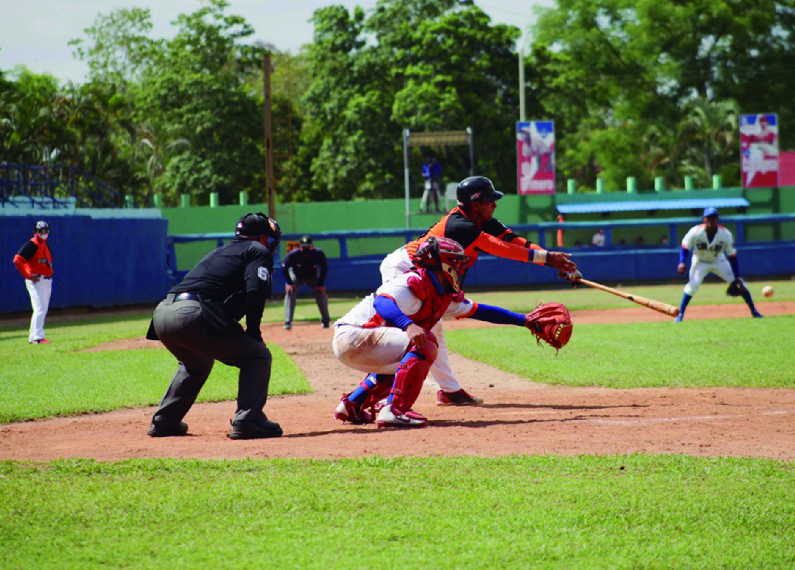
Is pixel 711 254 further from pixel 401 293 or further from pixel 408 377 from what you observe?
pixel 408 377

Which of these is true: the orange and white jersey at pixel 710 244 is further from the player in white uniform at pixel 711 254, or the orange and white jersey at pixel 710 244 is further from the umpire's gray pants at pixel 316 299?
the umpire's gray pants at pixel 316 299

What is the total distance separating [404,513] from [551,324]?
12.1 ft

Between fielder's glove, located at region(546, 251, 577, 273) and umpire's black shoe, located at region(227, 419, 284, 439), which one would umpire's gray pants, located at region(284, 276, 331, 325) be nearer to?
fielder's glove, located at region(546, 251, 577, 273)

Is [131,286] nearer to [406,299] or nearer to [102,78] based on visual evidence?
[406,299]

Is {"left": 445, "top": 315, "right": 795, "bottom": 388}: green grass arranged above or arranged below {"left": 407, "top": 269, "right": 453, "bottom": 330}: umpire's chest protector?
below

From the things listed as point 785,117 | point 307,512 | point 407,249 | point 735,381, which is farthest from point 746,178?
point 307,512

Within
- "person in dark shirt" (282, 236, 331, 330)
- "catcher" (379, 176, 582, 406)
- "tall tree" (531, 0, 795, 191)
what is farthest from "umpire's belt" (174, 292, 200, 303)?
"tall tree" (531, 0, 795, 191)

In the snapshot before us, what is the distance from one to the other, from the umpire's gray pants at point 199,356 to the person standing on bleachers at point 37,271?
10.4 metres

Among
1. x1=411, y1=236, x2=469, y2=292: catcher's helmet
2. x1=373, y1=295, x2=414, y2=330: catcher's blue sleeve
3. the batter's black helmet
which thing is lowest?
x1=373, y1=295, x2=414, y2=330: catcher's blue sleeve

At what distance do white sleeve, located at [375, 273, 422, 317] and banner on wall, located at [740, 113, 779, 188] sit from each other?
116 ft

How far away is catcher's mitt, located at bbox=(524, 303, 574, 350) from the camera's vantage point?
345 inches

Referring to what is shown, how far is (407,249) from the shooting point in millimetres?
8914

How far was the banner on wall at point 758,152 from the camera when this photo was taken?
40531 mm

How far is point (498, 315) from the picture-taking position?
895 centimetres
